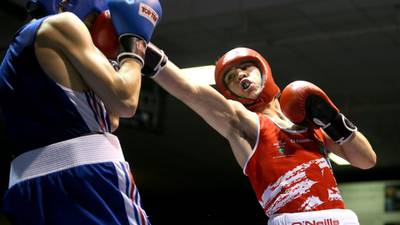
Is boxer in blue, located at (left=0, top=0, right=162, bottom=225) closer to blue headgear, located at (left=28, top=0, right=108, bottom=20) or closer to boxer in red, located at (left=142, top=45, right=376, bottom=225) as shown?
blue headgear, located at (left=28, top=0, right=108, bottom=20)

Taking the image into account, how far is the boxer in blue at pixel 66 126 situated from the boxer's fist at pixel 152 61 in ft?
2.15

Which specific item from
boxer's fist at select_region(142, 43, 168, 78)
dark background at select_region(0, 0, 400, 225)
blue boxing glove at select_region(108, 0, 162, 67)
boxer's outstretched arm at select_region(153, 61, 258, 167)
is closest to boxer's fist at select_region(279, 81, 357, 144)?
boxer's outstretched arm at select_region(153, 61, 258, 167)

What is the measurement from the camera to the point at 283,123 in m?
2.92

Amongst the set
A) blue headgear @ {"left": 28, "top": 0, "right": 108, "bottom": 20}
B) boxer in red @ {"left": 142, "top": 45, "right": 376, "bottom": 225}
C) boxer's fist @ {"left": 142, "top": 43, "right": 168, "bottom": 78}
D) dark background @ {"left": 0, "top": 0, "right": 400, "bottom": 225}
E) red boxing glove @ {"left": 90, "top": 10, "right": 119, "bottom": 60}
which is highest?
blue headgear @ {"left": 28, "top": 0, "right": 108, "bottom": 20}

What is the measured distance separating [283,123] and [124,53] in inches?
54.4

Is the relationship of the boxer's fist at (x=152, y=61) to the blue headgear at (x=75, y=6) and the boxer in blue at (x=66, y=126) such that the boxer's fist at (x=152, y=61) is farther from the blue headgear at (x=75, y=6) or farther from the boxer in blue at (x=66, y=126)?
the boxer in blue at (x=66, y=126)

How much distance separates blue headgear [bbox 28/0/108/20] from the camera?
1784 mm

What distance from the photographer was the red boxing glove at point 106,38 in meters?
1.78

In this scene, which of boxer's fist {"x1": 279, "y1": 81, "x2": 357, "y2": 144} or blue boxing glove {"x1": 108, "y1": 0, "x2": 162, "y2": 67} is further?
boxer's fist {"x1": 279, "y1": 81, "x2": 357, "y2": 144}

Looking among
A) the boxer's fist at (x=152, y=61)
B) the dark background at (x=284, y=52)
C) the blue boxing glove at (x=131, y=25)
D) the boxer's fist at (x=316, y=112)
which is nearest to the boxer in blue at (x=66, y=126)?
the blue boxing glove at (x=131, y=25)

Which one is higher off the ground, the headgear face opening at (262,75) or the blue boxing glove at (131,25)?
the blue boxing glove at (131,25)

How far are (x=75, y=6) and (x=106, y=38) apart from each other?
0.43 ft

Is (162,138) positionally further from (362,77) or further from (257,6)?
(257,6)

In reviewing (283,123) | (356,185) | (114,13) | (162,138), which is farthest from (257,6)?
(356,185)
